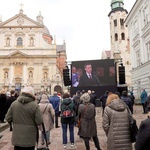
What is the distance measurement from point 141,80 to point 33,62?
2782cm

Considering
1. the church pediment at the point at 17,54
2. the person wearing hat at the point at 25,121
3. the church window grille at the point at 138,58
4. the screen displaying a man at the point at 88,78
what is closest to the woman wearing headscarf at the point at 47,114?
the person wearing hat at the point at 25,121

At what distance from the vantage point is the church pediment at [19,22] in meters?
43.3

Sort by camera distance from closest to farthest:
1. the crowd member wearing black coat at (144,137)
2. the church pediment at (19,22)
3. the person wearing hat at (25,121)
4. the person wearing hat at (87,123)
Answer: the crowd member wearing black coat at (144,137), the person wearing hat at (25,121), the person wearing hat at (87,123), the church pediment at (19,22)

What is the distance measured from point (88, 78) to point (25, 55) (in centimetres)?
2347

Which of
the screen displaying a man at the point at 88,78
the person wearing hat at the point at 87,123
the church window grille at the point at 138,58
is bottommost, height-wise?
the person wearing hat at the point at 87,123

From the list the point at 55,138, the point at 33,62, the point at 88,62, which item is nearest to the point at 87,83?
the point at 88,62

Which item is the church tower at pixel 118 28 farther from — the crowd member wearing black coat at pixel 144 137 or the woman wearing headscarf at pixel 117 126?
the crowd member wearing black coat at pixel 144 137

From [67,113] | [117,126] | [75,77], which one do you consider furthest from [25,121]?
[75,77]

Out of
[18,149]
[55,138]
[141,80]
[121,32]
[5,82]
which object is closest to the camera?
[18,149]

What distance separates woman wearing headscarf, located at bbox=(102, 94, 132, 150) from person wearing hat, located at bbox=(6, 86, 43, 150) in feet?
4.50

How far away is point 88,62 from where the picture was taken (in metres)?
23.2

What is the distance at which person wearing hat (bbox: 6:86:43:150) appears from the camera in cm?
376

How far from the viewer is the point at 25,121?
12.5 feet

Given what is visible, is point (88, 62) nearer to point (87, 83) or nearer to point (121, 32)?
point (87, 83)
